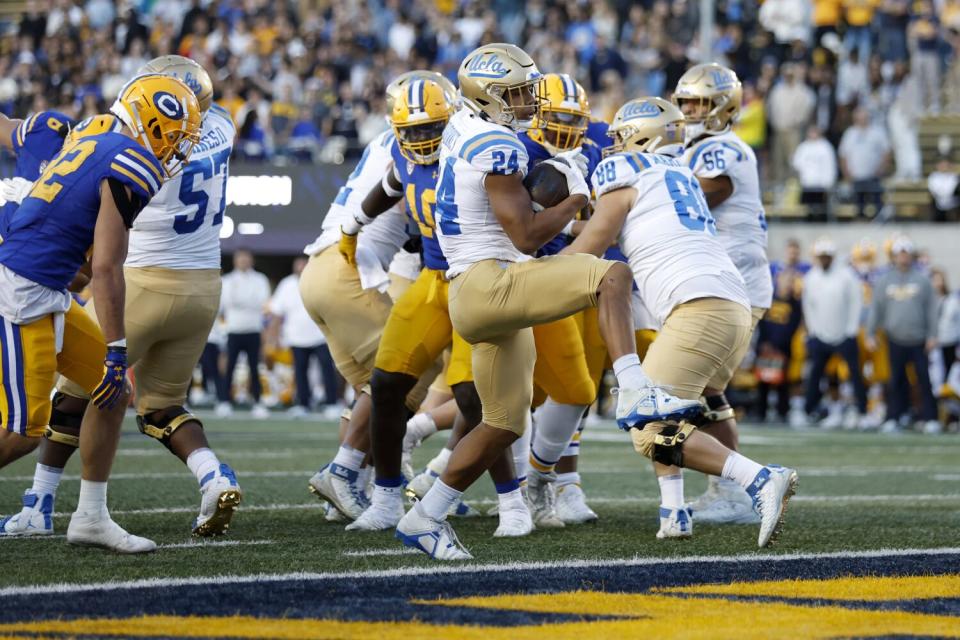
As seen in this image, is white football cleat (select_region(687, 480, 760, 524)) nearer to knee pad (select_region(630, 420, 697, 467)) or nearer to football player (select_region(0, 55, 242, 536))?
knee pad (select_region(630, 420, 697, 467))

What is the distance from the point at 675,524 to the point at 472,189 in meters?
1.55

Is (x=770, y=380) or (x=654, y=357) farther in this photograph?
(x=770, y=380)

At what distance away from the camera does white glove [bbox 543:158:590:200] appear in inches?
208

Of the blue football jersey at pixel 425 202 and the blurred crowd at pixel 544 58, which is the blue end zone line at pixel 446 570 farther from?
the blurred crowd at pixel 544 58

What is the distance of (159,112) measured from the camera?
5379 mm

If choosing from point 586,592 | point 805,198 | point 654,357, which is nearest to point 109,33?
point 805,198

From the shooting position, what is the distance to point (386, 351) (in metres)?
6.12

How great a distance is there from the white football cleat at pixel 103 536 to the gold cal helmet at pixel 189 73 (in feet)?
5.50

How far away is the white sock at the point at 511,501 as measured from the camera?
20.1 feet

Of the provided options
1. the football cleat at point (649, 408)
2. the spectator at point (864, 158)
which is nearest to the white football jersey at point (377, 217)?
the football cleat at point (649, 408)

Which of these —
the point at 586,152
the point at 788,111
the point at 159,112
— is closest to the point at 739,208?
the point at 586,152

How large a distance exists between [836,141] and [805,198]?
835 millimetres

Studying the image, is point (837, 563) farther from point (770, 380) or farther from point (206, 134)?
point (770, 380)

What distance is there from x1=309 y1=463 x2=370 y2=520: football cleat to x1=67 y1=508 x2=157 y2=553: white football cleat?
1244 mm
